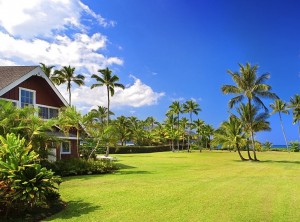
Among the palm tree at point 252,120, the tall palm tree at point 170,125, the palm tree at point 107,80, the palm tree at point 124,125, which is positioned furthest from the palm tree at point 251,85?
the palm tree at point 124,125

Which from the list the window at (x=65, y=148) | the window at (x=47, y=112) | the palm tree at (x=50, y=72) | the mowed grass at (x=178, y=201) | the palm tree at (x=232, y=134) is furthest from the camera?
the palm tree at (x=50, y=72)

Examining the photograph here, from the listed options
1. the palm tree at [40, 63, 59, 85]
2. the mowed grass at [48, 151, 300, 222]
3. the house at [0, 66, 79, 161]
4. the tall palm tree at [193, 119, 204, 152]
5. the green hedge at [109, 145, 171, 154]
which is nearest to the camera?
the mowed grass at [48, 151, 300, 222]

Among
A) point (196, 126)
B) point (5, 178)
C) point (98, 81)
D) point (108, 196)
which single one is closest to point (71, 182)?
point (108, 196)

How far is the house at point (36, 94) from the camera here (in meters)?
22.8

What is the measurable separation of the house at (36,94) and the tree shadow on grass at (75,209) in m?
9.50

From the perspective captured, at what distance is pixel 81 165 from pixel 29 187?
43.3ft

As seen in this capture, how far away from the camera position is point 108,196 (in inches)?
525

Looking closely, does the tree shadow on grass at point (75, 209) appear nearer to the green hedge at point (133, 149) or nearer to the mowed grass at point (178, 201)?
the mowed grass at point (178, 201)

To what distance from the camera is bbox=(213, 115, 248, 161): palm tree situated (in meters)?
39.0

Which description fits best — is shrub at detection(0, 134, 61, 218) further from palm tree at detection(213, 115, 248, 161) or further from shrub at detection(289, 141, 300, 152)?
shrub at detection(289, 141, 300, 152)

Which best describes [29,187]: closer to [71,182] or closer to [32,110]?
[71,182]

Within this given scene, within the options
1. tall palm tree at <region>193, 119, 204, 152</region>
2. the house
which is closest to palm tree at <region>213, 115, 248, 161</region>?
the house

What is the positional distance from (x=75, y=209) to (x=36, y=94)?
16.6 m

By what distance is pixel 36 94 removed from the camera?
25.6 metres
